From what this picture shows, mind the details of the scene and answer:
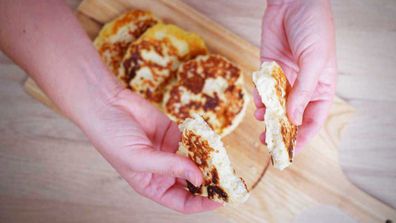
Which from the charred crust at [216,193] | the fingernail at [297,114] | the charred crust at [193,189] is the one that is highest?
the fingernail at [297,114]

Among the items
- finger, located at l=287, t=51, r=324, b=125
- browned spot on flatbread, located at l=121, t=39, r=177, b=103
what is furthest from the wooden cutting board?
finger, located at l=287, t=51, r=324, b=125

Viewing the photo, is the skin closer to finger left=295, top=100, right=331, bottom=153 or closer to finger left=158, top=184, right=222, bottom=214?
finger left=158, top=184, right=222, bottom=214

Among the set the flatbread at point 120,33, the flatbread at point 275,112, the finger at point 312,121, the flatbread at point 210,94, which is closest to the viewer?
the flatbread at point 275,112

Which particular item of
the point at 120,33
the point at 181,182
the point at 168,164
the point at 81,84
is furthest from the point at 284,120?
the point at 120,33

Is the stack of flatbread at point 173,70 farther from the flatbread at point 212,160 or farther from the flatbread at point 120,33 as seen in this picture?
the flatbread at point 212,160

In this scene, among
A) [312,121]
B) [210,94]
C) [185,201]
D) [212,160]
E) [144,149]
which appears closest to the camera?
[212,160]

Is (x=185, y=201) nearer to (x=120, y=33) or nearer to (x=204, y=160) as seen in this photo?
(x=204, y=160)

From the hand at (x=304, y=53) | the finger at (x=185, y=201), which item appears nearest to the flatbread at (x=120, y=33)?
the hand at (x=304, y=53)

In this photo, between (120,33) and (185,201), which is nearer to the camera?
(185,201)
